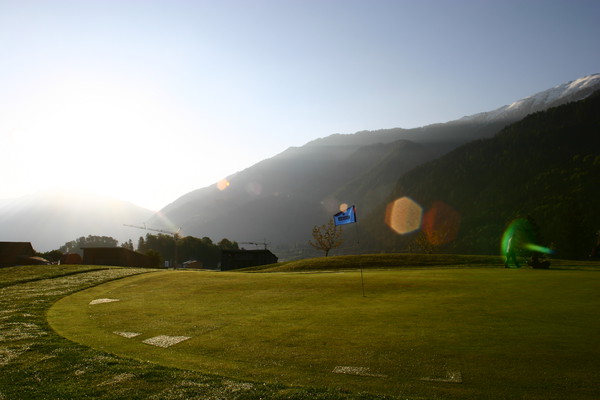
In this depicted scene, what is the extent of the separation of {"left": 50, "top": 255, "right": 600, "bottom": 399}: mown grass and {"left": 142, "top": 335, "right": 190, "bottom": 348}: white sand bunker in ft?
1.18

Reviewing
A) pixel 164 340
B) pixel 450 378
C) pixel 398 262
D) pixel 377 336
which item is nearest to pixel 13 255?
pixel 398 262

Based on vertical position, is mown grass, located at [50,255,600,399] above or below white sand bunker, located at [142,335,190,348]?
below

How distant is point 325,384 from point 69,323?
13717 mm

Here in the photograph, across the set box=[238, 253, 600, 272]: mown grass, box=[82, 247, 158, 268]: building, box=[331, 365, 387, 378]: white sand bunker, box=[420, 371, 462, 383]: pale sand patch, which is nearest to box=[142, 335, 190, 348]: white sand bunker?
box=[331, 365, 387, 378]: white sand bunker

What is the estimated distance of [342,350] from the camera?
11727 mm

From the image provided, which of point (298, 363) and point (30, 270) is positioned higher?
point (30, 270)

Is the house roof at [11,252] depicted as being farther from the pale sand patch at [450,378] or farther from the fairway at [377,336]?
the pale sand patch at [450,378]

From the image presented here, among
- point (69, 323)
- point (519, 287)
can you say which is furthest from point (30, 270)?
point (519, 287)

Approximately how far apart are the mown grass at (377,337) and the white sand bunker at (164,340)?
0.36m

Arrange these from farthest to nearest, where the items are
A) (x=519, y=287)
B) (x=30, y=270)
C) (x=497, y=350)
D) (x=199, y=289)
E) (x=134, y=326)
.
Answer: (x=30, y=270) → (x=199, y=289) → (x=519, y=287) → (x=134, y=326) → (x=497, y=350)

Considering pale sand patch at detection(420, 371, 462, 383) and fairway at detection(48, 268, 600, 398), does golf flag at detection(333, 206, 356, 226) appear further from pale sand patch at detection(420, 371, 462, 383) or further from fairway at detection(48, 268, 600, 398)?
pale sand patch at detection(420, 371, 462, 383)

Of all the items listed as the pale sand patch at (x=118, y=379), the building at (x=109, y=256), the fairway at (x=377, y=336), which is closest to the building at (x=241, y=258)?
the building at (x=109, y=256)

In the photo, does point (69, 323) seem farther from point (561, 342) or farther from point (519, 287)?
point (519, 287)

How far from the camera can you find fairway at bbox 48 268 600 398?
9250mm
